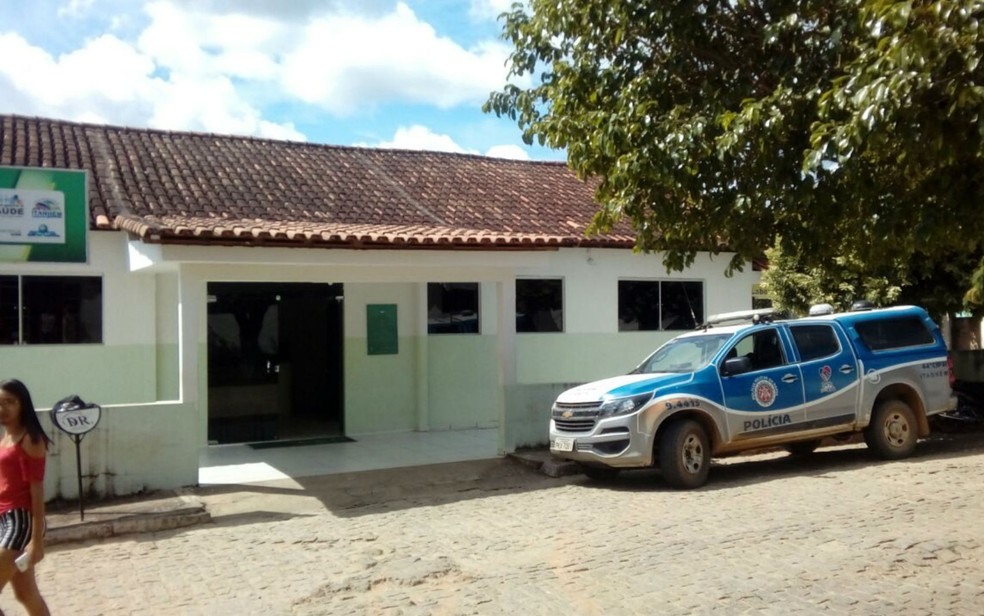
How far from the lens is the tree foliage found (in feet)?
18.8

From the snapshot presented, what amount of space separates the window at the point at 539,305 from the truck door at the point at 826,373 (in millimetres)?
4818

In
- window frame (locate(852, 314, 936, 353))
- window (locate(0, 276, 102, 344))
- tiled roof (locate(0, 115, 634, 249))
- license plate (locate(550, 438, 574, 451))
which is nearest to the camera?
license plate (locate(550, 438, 574, 451))

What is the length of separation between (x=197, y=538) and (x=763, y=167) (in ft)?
20.3

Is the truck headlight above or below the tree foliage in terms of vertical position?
below

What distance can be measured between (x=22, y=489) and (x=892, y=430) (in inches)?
402

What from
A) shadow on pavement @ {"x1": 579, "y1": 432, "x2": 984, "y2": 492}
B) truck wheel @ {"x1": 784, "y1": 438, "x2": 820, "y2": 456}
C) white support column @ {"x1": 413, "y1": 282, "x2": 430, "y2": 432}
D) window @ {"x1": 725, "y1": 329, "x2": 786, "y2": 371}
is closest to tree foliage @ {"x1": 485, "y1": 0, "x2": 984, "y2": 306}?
window @ {"x1": 725, "y1": 329, "x2": 786, "y2": 371}

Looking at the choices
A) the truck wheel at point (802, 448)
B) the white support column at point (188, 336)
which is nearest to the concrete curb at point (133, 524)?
the white support column at point (188, 336)

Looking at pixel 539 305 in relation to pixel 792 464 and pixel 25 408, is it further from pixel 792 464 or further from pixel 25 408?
pixel 25 408

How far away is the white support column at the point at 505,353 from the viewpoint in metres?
12.5

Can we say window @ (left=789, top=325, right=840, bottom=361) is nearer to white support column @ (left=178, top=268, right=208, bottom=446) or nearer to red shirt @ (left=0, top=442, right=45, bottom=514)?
white support column @ (left=178, top=268, right=208, bottom=446)

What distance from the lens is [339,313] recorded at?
14.6 metres

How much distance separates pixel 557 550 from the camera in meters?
7.85

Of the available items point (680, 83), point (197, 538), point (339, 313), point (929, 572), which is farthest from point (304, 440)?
point (929, 572)

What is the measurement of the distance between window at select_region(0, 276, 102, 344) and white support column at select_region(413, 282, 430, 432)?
4.76 metres
